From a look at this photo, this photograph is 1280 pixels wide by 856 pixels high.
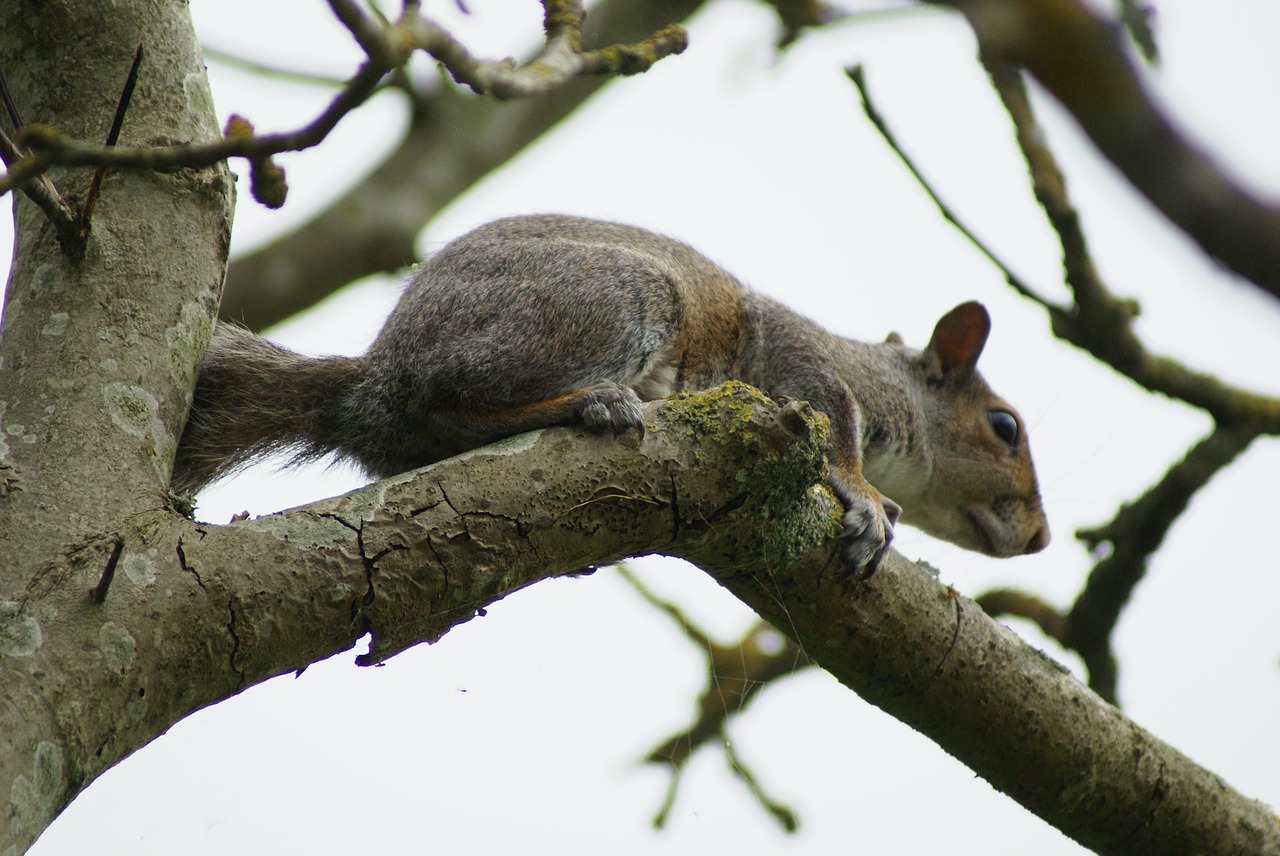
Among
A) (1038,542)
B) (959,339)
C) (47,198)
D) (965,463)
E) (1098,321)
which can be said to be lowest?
(1038,542)

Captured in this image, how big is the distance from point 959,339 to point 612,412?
244 centimetres

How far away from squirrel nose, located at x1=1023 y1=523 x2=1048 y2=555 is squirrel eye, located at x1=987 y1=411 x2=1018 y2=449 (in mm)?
326

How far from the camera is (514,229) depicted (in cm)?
361

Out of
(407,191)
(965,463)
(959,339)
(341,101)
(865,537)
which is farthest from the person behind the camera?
(407,191)

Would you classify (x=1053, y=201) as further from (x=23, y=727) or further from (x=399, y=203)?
(x=399, y=203)

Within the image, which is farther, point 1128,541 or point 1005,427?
point 1005,427

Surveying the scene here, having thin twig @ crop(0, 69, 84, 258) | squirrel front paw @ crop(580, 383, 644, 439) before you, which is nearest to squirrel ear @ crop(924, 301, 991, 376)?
squirrel front paw @ crop(580, 383, 644, 439)

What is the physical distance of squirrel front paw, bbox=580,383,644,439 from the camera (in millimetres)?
2492

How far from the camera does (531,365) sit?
3.07 m

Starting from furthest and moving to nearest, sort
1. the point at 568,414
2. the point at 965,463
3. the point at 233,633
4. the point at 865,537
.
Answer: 1. the point at 965,463
2. the point at 865,537
3. the point at 568,414
4. the point at 233,633

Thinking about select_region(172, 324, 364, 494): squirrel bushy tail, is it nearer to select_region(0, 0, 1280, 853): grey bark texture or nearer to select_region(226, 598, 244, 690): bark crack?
select_region(0, 0, 1280, 853): grey bark texture

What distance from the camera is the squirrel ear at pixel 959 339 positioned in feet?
15.1

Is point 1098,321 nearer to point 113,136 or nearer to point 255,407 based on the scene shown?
point 255,407

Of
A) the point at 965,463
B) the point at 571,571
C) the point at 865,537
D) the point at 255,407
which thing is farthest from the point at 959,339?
the point at 255,407
